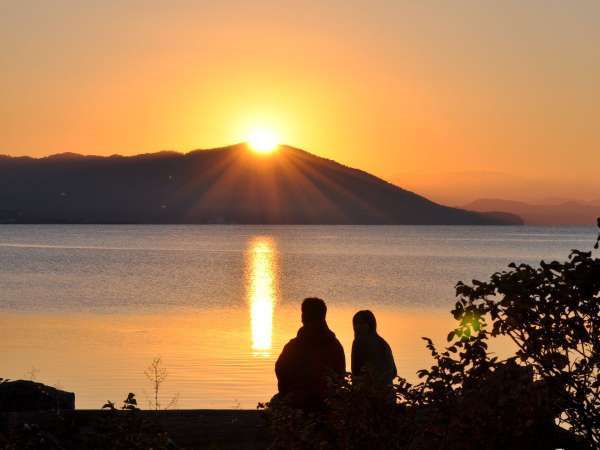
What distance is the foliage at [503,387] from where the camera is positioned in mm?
5953

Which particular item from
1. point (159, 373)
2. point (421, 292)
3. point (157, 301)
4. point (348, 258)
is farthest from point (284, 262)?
point (159, 373)

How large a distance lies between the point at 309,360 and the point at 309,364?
0.03m

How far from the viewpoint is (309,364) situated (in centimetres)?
920

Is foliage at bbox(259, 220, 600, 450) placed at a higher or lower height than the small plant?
higher

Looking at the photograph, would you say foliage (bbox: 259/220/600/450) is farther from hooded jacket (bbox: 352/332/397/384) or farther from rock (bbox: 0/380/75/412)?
rock (bbox: 0/380/75/412)

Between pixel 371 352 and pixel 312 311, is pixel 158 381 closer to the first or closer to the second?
pixel 371 352

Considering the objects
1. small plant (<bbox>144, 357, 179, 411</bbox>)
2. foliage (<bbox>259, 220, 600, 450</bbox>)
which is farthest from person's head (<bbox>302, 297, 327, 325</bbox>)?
small plant (<bbox>144, 357, 179, 411</bbox>)

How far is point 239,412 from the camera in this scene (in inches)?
531

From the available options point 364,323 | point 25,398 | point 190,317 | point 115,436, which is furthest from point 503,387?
point 190,317

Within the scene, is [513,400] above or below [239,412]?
above

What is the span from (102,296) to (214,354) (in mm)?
29554

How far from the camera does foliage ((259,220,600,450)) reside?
5953 millimetres

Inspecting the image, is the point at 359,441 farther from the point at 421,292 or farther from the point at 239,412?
the point at 421,292

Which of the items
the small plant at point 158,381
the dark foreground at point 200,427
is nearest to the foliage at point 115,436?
the dark foreground at point 200,427
